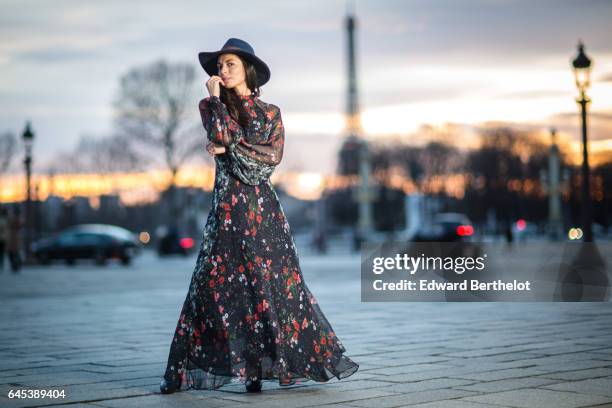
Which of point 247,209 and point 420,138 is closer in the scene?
point 247,209

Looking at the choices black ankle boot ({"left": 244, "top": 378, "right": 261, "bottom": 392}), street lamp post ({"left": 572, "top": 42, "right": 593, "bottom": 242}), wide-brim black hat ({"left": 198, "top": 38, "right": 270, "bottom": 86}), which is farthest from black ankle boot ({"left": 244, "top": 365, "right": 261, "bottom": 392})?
street lamp post ({"left": 572, "top": 42, "right": 593, "bottom": 242})

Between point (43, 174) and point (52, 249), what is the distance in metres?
45.6

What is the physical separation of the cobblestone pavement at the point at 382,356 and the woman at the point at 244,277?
0.55ft

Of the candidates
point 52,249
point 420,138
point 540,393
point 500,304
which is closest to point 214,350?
point 540,393

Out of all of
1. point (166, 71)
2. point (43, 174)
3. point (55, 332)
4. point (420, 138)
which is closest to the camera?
point (55, 332)

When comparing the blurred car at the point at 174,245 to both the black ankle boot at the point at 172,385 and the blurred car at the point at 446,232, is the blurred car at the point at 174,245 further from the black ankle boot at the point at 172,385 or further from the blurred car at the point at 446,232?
the black ankle boot at the point at 172,385

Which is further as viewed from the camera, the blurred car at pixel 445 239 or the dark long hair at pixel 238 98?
the blurred car at pixel 445 239

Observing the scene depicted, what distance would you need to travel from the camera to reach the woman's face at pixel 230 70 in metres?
6.10

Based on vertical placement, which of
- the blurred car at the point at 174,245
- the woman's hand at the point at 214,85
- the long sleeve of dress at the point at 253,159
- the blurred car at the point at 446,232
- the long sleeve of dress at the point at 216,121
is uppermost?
the woman's hand at the point at 214,85

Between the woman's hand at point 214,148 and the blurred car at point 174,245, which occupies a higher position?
the woman's hand at point 214,148

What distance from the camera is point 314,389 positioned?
6.11 m

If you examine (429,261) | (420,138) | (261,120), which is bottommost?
(429,261)

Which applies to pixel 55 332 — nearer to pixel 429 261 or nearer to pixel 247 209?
pixel 247 209

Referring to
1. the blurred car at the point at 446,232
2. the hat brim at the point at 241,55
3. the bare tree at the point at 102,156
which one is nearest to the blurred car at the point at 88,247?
the blurred car at the point at 446,232
